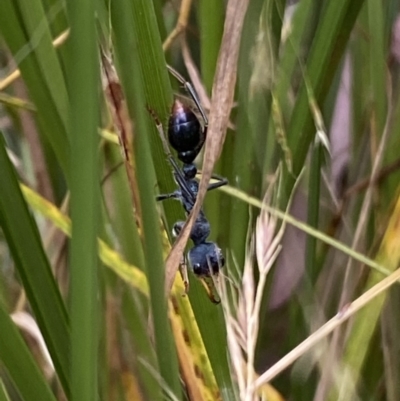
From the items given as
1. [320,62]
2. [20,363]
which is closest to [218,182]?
[320,62]

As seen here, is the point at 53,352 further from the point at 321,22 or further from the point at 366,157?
the point at 366,157

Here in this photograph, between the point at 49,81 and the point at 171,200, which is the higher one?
the point at 49,81

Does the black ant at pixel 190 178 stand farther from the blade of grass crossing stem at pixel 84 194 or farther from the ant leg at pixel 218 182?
the blade of grass crossing stem at pixel 84 194

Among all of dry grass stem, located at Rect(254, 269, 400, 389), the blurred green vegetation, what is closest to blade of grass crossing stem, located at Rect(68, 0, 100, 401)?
the blurred green vegetation

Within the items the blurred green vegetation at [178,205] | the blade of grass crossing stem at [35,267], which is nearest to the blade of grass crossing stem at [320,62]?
the blurred green vegetation at [178,205]

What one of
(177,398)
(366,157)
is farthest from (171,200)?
(366,157)

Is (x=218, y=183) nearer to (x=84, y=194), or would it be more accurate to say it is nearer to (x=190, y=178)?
(x=190, y=178)
